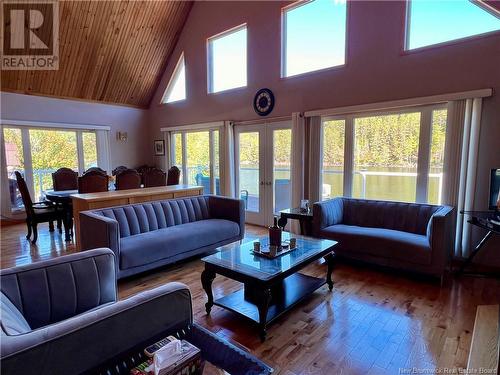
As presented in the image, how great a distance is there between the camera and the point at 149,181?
5.43 meters

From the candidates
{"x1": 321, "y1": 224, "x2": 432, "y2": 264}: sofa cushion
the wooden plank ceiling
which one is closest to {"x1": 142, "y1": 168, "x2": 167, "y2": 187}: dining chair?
the wooden plank ceiling

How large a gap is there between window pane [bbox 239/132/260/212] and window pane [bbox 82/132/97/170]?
151 inches

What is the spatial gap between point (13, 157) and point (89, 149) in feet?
4.82

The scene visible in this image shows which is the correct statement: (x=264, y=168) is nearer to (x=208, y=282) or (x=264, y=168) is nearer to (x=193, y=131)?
(x=193, y=131)

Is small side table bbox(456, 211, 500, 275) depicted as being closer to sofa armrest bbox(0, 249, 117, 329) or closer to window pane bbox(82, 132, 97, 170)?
sofa armrest bbox(0, 249, 117, 329)

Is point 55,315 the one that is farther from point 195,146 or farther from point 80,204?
point 195,146

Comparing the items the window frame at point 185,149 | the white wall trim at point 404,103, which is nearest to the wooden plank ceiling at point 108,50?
the window frame at point 185,149

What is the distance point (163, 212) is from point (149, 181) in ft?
6.63

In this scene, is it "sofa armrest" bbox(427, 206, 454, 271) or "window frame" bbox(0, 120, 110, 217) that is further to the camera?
"window frame" bbox(0, 120, 110, 217)

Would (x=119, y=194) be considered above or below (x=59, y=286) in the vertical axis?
above

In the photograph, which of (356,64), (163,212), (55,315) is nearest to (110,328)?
(55,315)

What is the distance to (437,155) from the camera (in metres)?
3.60

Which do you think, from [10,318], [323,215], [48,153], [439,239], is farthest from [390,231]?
[48,153]

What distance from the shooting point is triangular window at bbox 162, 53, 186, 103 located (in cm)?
689
